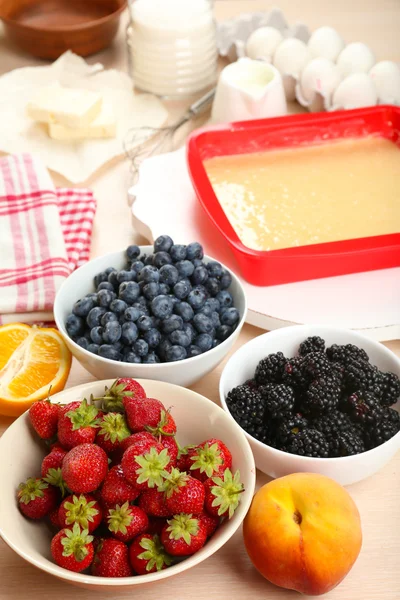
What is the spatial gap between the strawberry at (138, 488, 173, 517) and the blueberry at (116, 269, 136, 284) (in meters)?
0.35

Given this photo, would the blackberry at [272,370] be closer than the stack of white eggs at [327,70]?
Yes

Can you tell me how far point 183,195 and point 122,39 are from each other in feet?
2.77

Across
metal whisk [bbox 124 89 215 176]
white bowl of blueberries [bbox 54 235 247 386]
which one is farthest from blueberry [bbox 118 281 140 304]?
metal whisk [bbox 124 89 215 176]

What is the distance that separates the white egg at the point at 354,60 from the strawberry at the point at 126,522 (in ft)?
4.02

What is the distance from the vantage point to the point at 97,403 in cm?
86

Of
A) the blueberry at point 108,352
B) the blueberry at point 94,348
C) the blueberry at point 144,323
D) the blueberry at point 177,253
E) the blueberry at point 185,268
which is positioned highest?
the blueberry at point 177,253

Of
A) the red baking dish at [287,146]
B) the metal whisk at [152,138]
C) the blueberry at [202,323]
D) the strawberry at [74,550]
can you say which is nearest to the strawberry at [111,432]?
the strawberry at [74,550]

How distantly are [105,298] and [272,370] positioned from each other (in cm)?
24

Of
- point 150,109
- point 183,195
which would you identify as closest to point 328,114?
point 183,195

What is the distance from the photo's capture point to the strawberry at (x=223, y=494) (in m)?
0.72

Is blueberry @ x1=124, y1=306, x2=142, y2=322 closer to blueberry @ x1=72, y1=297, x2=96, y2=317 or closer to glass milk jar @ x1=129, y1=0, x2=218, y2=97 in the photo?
blueberry @ x1=72, y1=297, x2=96, y2=317

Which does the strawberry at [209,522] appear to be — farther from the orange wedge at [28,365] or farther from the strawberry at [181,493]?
the orange wedge at [28,365]

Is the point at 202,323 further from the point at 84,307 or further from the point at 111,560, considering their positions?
the point at 111,560

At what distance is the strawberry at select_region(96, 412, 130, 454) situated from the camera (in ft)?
2.54
